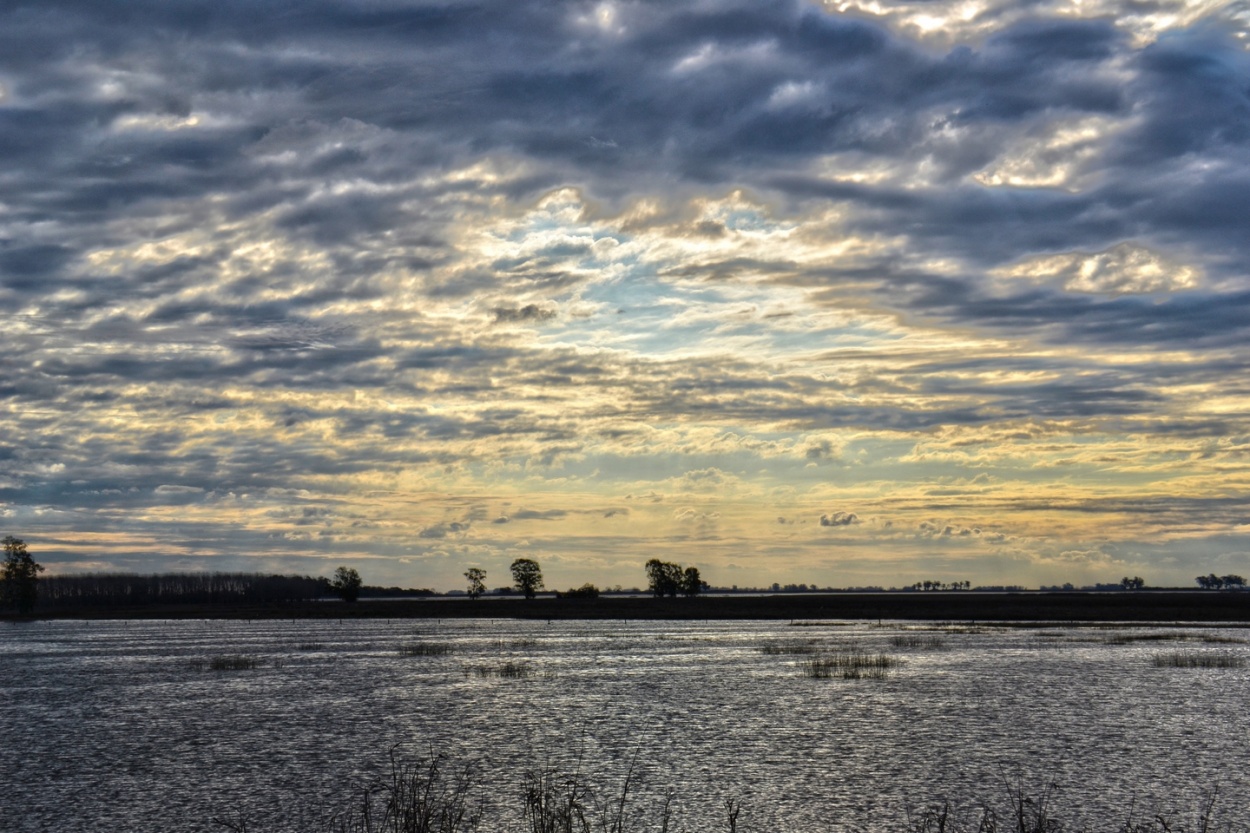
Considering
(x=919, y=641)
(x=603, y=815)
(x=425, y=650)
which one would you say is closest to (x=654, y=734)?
(x=603, y=815)

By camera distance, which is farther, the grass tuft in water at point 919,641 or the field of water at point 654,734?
the grass tuft in water at point 919,641

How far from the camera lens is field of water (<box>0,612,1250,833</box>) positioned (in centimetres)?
2541

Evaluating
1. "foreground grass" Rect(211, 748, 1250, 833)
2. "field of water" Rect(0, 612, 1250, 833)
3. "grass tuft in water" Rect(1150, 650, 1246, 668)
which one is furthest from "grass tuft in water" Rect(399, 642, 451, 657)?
"foreground grass" Rect(211, 748, 1250, 833)

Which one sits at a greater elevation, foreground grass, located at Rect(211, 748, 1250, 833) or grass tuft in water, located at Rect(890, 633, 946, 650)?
foreground grass, located at Rect(211, 748, 1250, 833)

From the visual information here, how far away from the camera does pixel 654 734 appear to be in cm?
3638

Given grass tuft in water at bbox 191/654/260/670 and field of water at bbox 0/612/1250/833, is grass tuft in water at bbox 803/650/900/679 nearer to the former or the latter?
field of water at bbox 0/612/1250/833

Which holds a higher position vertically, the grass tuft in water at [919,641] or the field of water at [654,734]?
the field of water at [654,734]

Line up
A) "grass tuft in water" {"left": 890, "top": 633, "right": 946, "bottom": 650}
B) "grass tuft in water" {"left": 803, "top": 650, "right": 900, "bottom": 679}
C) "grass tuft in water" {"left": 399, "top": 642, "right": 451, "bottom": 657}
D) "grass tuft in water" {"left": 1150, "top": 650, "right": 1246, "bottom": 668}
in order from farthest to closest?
"grass tuft in water" {"left": 890, "top": 633, "right": 946, "bottom": 650} < "grass tuft in water" {"left": 399, "top": 642, "right": 451, "bottom": 657} < "grass tuft in water" {"left": 1150, "top": 650, "right": 1246, "bottom": 668} < "grass tuft in water" {"left": 803, "top": 650, "right": 900, "bottom": 679}

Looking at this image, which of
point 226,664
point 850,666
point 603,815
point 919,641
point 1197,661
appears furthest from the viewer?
point 919,641

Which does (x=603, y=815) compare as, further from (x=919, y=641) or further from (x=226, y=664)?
(x=919, y=641)

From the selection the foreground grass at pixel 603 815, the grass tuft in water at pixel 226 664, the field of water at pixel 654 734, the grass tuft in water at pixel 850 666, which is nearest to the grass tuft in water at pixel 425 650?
the field of water at pixel 654 734

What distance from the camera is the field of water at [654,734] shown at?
83.4ft

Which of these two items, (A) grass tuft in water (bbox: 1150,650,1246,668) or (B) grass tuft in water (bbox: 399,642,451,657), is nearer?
(A) grass tuft in water (bbox: 1150,650,1246,668)

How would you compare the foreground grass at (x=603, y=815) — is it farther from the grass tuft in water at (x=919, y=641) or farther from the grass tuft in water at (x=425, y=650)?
the grass tuft in water at (x=919, y=641)
